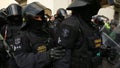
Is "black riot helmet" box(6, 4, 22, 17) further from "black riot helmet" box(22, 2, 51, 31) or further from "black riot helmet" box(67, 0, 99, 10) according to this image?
"black riot helmet" box(67, 0, 99, 10)

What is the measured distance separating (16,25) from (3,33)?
0.90ft

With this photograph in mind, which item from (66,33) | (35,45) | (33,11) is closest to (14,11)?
(33,11)

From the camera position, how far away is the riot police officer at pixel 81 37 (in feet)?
11.7

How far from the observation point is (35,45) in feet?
13.4

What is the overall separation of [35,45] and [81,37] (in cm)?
68

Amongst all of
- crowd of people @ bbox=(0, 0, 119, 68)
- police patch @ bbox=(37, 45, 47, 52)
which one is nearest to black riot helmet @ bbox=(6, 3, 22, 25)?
crowd of people @ bbox=(0, 0, 119, 68)

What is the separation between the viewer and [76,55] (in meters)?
3.57

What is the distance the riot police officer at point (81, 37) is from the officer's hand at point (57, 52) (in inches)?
2.4

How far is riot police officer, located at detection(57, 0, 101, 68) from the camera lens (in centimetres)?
356

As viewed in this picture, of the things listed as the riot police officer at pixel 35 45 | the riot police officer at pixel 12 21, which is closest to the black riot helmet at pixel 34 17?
the riot police officer at pixel 35 45

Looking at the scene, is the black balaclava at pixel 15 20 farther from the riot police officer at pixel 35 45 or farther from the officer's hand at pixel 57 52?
the officer's hand at pixel 57 52

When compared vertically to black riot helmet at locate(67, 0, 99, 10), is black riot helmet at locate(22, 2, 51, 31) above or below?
below

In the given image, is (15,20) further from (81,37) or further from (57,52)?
(81,37)

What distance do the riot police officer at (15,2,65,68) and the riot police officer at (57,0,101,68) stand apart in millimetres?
134
